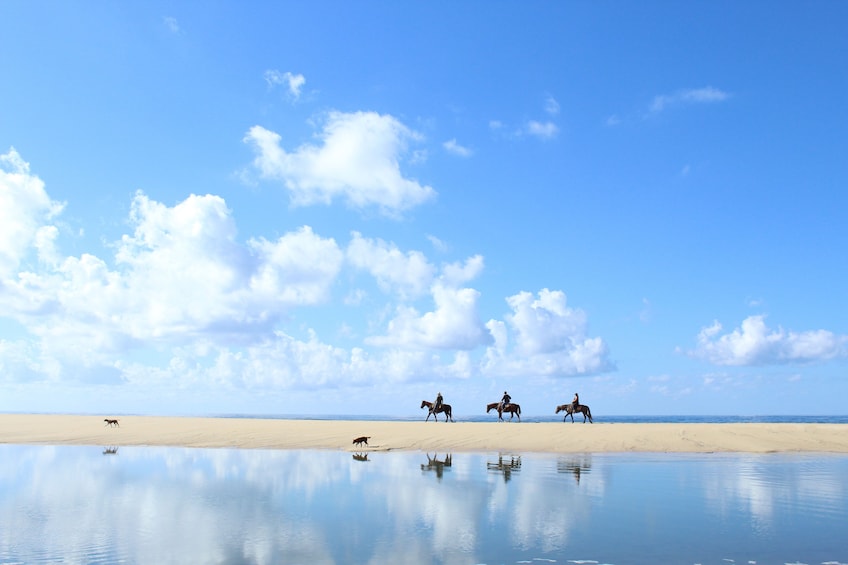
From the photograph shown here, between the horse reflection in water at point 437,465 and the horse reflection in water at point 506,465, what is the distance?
1.54m

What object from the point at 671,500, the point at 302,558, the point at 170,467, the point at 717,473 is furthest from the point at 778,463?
the point at 170,467

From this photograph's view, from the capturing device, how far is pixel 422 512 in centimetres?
1174

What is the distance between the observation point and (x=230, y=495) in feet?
45.4

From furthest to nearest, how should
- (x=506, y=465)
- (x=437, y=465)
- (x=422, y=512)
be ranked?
(x=437, y=465)
(x=506, y=465)
(x=422, y=512)

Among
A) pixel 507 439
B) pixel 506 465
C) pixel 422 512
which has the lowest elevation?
pixel 507 439

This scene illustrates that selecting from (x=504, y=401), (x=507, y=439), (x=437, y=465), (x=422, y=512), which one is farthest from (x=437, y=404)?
(x=422, y=512)

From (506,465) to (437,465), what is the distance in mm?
2414

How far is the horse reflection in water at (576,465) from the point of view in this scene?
18219 millimetres

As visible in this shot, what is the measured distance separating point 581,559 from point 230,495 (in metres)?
8.91

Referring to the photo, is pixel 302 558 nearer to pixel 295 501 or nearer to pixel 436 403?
pixel 295 501

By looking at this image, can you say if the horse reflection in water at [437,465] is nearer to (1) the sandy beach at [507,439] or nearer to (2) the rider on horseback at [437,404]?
(1) the sandy beach at [507,439]

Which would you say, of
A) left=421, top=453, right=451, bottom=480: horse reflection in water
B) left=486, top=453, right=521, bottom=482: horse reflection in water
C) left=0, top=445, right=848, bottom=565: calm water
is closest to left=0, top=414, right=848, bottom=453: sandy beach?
left=486, top=453, right=521, bottom=482: horse reflection in water

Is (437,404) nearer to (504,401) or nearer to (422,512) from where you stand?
(504,401)

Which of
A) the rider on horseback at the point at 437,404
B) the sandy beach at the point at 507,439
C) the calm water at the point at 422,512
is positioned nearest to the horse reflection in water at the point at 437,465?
the calm water at the point at 422,512
